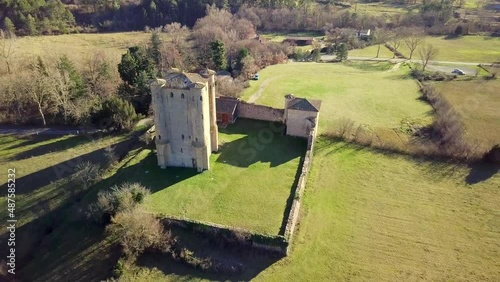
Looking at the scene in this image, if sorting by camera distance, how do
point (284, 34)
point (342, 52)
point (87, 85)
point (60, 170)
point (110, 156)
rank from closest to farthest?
point (60, 170)
point (110, 156)
point (87, 85)
point (342, 52)
point (284, 34)

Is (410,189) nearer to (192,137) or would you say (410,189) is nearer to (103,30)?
(192,137)

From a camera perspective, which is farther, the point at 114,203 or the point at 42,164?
the point at 42,164

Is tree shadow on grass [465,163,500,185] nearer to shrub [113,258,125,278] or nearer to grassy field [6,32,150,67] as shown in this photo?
shrub [113,258,125,278]

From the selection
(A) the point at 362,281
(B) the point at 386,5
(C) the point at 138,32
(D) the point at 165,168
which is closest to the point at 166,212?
(D) the point at 165,168

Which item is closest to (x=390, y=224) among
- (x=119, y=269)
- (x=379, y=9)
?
(x=119, y=269)

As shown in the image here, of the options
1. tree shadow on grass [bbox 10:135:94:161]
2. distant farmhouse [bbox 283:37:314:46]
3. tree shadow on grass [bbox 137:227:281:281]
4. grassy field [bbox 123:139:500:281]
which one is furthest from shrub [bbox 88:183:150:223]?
distant farmhouse [bbox 283:37:314:46]

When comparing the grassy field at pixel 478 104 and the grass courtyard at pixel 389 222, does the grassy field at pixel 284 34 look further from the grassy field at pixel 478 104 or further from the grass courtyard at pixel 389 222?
the grass courtyard at pixel 389 222

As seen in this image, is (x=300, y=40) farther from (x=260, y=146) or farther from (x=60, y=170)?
(x=60, y=170)
